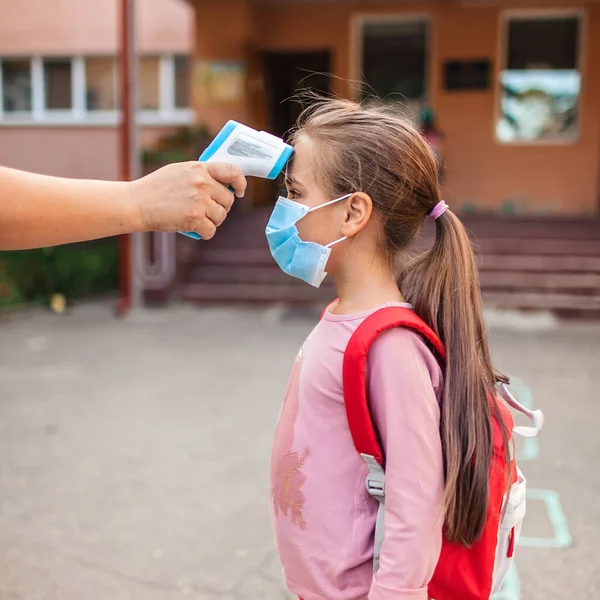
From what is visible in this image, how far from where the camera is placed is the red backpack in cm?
136

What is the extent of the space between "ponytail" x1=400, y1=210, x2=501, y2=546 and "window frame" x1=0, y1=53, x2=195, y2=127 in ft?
27.2

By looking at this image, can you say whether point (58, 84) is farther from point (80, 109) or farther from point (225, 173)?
point (225, 173)

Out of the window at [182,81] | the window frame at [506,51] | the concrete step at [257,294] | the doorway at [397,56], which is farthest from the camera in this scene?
the window at [182,81]

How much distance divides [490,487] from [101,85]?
11.1 m

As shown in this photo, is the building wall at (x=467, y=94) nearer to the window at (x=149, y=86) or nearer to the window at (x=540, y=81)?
the window at (x=540, y=81)

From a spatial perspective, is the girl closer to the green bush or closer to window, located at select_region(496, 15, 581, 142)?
the green bush

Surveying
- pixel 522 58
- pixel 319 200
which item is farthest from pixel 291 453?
pixel 522 58

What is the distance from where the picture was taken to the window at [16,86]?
9.13 metres

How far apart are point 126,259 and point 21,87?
3.51 meters

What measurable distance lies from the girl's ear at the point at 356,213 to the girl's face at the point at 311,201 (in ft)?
0.04

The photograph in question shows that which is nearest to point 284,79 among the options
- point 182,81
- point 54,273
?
point 182,81

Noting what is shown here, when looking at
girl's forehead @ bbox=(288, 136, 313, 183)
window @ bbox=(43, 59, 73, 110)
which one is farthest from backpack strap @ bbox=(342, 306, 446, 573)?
window @ bbox=(43, 59, 73, 110)

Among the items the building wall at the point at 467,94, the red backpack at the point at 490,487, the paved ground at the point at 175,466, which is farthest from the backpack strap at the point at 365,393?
the building wall at the point at 467,94

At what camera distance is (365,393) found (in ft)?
4.48
